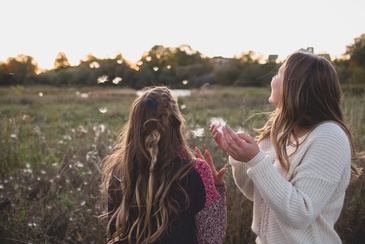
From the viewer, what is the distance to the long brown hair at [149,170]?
1695 mm

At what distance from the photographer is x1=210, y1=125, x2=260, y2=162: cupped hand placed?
1.53 meters

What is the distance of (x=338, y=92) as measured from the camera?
1.71 metres

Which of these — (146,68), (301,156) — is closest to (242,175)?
(301,156)

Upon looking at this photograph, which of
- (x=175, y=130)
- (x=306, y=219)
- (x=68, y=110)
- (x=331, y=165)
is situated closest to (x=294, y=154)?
(x=331, y=165)

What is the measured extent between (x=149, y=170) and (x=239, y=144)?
1.46 feet

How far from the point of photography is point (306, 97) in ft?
5.46

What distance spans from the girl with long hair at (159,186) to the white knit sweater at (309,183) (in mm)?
292

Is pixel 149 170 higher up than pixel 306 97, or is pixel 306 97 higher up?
pixel 306 97

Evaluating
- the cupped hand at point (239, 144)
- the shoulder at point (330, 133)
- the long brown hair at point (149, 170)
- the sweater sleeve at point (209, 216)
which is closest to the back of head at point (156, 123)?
the long brown hair at point (149, 170)

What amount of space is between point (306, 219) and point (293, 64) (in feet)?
2.10

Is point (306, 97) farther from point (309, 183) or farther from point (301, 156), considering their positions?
point (309, 183)

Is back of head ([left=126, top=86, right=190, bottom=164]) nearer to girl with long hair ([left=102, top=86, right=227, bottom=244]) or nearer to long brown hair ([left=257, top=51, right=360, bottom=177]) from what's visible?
girl with long hair ([left=102, top=86, right=227, bottom=244])

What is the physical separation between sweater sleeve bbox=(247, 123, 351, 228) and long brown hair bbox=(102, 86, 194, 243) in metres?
0.34

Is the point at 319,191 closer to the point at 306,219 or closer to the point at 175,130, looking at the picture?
the point at 306,219
